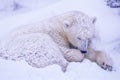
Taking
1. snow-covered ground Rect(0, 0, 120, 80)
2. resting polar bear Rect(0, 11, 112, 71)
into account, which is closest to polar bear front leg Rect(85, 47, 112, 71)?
resting polar bear Rect(0, 11, 112, 71)

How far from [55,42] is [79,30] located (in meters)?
0.42

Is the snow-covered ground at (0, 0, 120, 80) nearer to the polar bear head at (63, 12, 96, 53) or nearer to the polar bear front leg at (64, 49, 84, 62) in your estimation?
the polar bear front leg at (64, 49, 84, 62)

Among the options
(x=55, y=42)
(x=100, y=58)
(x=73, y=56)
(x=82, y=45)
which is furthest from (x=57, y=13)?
(x=100, y=58)

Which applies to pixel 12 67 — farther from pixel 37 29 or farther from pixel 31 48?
pixel 37 29

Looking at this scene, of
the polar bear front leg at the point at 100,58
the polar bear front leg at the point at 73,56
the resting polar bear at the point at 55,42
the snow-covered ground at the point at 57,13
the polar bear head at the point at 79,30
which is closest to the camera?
the snow-covered ground at the point at 57,13

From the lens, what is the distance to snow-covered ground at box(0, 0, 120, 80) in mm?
4023

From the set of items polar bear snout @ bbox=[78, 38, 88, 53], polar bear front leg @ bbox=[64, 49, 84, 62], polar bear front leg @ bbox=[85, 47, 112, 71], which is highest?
polar bear snout @ bbox=[78, 38, 88, 53]

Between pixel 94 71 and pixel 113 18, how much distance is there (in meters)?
1.95

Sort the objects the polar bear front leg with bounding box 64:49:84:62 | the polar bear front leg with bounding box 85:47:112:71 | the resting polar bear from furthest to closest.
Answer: the polar bear front leg with bounding box 64:49:84:62 → the polar bear front leg with bounding box 85:47:112:71 → the resting polar bear

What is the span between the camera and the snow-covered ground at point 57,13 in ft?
13.2

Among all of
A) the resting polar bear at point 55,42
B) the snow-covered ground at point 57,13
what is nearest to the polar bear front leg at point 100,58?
the resting polar bear at point 55,42

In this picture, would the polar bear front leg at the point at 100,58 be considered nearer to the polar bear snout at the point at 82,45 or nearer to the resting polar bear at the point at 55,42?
the resting polar bear at the point at 55,42

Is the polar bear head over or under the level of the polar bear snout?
over

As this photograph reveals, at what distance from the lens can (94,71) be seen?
4.55 metres
